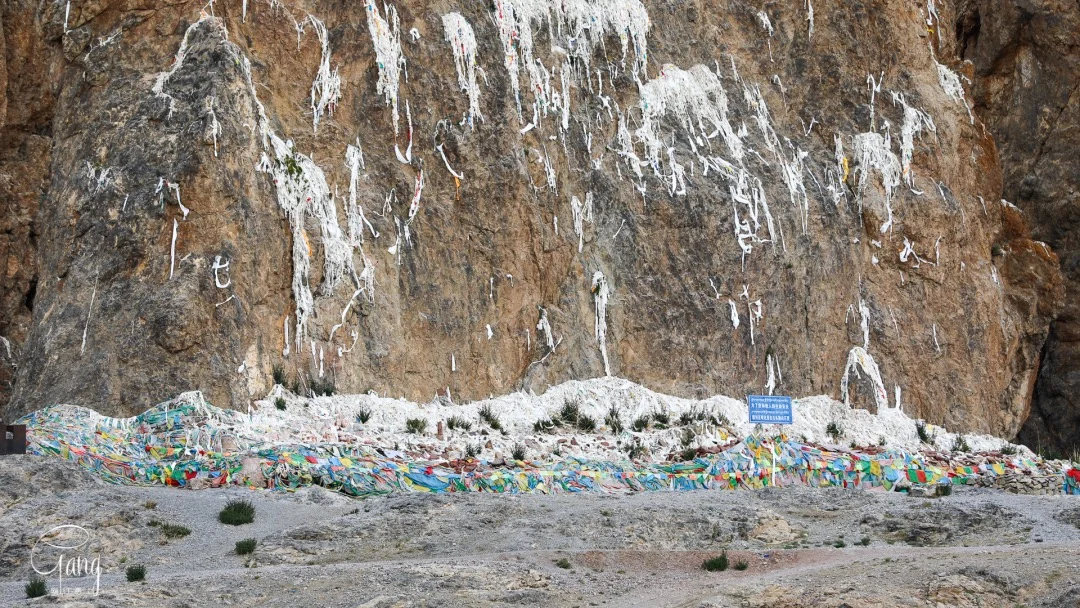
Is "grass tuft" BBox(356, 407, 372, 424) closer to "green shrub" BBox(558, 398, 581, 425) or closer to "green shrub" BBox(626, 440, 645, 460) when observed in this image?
"green shrub" BBox(558, 398, 581, 425)

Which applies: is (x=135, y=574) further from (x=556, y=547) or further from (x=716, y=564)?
(x=716, y=564)

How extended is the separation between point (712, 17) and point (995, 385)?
35.9 feet

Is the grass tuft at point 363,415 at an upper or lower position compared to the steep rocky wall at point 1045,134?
lower

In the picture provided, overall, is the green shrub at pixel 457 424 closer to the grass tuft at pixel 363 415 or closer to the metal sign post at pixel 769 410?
the grass tuft at pixel 363 415

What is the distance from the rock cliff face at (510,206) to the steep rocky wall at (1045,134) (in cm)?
291

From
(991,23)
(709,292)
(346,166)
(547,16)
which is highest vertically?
(991,23)

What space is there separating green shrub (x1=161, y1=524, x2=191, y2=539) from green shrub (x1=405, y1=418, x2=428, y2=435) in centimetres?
698

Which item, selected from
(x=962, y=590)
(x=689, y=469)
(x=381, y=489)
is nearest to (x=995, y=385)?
(x=689, y=469)

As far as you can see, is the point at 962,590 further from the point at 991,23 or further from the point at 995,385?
the point at 991,23

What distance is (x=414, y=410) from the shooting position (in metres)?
22.7

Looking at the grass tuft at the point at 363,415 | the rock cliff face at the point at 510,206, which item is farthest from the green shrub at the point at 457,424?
the grass tuft at the point at 363,415

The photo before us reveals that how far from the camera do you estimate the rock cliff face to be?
21234mm

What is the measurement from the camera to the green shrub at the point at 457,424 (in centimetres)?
2255

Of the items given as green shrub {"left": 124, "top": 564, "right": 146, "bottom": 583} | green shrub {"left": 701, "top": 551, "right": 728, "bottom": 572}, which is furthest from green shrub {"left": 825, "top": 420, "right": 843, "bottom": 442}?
green shrub {"left": 124, "top": 564, "right": 146, "bottom": 583}
